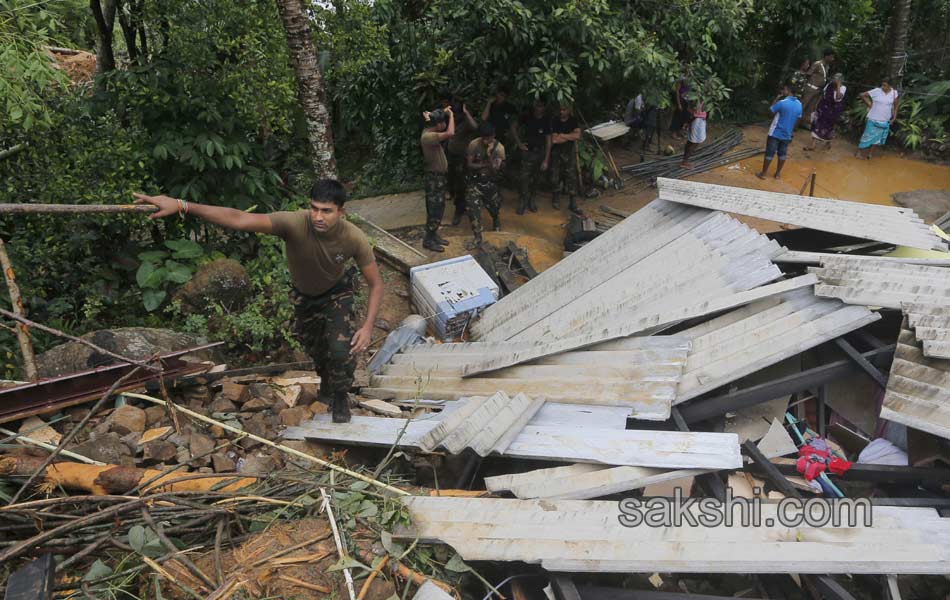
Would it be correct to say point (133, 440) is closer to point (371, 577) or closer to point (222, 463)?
point (222, 463)

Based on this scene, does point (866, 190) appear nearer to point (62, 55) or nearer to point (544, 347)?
point (544, 347)

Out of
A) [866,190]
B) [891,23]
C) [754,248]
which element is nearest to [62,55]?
[754,248]

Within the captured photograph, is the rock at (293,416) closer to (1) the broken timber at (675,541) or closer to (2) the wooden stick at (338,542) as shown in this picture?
(2) the wooden stick at (338,542)

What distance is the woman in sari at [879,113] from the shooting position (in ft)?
32.7

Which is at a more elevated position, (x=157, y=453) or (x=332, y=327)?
(x=332, y=327)

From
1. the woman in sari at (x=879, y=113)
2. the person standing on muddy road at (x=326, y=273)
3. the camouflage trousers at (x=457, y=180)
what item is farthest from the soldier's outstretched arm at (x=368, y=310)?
the woman in sari at (x=879, y=113)

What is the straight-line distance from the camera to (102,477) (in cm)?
316

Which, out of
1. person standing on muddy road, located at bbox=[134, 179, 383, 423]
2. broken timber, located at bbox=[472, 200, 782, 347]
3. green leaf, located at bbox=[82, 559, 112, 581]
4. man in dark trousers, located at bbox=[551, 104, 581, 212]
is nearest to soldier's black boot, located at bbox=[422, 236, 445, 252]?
broken timber, located at bbox=[472, 200, 782, 347]

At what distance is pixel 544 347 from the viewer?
4477mm

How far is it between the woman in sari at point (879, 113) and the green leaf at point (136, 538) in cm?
1148

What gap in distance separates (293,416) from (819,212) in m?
4.57

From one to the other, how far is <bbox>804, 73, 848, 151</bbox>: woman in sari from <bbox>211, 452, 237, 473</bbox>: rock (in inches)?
423

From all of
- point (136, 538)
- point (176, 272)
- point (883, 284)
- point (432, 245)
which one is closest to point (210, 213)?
point (136, 538)

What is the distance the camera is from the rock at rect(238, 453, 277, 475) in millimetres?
3529
